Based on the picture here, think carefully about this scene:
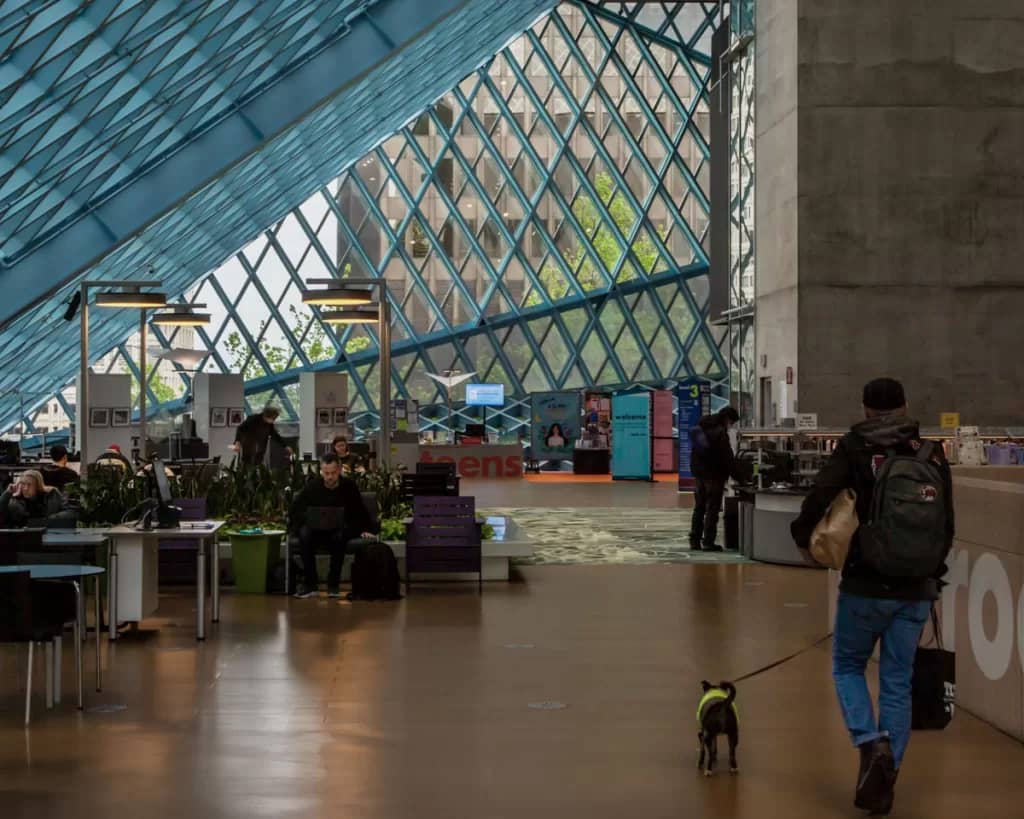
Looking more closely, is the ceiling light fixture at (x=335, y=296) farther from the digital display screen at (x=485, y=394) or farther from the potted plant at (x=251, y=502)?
the digital display screen at (x=485, y=394)

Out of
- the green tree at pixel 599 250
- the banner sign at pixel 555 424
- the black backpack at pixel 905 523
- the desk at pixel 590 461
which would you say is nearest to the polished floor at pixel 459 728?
the black backpack at pixel 905 523

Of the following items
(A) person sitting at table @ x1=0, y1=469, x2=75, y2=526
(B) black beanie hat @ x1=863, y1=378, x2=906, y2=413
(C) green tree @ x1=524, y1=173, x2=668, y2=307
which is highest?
(C) green tree @ x1=524, y1=173, x2=668, y2=307

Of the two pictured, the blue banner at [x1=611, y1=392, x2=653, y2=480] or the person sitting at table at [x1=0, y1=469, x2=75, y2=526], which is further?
the blue banner at [x1=611, y1=392, x2=653, y2=480]

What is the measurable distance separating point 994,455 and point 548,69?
33901 mm

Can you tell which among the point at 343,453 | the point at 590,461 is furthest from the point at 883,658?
the point at 590,461

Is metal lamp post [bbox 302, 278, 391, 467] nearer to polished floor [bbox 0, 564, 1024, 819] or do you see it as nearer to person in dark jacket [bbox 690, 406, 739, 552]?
person in dark jacket [bbox 690, 406, 739, 552]

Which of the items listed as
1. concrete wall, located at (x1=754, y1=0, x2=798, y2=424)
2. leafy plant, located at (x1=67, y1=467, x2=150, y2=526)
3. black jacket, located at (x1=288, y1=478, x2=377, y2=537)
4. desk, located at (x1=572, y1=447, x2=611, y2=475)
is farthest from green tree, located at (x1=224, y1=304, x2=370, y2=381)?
black jacket, located at (x1=288, y1=478, x2=377, y2=537)

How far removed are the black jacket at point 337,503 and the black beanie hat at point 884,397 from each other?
828cm

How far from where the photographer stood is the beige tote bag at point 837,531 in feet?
20.2

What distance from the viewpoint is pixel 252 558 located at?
47.2ft

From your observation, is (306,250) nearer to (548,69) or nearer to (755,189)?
(548,69)

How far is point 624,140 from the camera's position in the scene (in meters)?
48.3

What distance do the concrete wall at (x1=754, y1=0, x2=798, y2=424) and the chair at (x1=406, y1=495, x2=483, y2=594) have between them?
30.1ft

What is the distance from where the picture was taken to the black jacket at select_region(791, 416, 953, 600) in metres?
6.20
